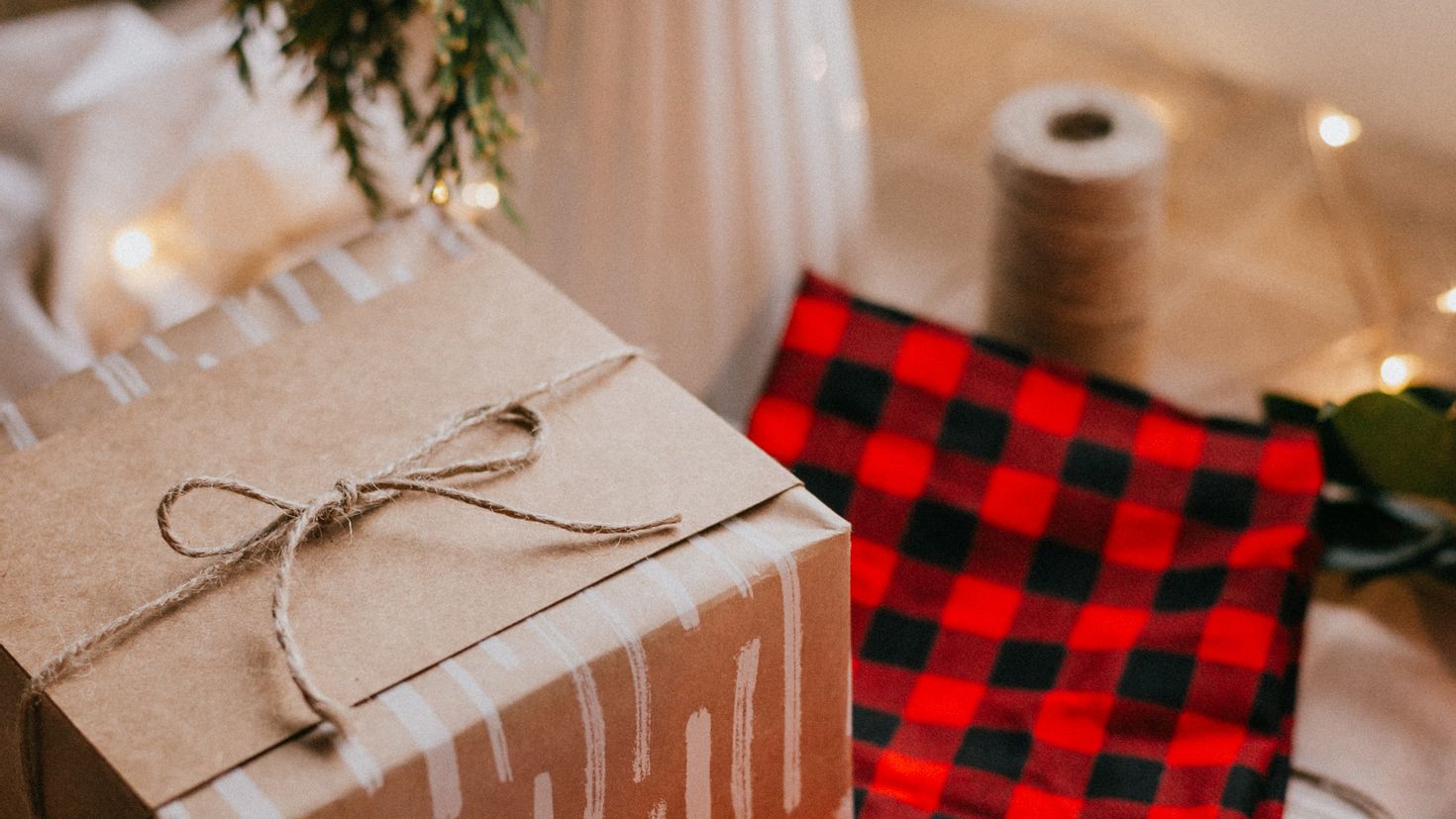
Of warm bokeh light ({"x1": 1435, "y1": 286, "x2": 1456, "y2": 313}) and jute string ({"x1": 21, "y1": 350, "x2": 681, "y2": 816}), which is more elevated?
jute string ({"x1": 21, "y1": 350, "x2": 681, "y2": 816})

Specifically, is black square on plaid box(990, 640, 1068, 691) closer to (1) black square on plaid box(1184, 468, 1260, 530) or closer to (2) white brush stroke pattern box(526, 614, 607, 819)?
(1) black square on plaid box(1184, 468, 1260, 530)

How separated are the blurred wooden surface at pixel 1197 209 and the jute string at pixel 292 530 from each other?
0.51 metres

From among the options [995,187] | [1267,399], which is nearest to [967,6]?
[995,187]

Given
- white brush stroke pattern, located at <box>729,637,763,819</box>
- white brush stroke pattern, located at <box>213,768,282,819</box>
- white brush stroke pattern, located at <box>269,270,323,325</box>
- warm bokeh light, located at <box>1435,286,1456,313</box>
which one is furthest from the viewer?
warm bokeh light, located at <box>1435,286,1456,313</box>

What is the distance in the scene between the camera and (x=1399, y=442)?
0.88 m

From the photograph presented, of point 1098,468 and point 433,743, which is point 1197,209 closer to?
point 1098,468

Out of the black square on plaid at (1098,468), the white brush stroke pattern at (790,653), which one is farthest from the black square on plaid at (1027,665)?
the white brush stroke pattern at (790,653)

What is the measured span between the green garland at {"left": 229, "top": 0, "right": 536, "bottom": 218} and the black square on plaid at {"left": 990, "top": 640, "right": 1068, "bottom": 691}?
0.43 metres

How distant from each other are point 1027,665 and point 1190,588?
0.38 feet

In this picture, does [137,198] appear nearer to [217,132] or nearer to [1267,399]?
[217,132]

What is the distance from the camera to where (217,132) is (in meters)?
1.02

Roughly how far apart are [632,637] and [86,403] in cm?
32

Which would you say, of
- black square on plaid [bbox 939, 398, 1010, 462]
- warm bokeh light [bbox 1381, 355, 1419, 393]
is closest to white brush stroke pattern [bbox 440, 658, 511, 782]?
black square on plaid [bbox 939, 398, 1010, 462]

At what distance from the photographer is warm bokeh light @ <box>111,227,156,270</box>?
98 cm
